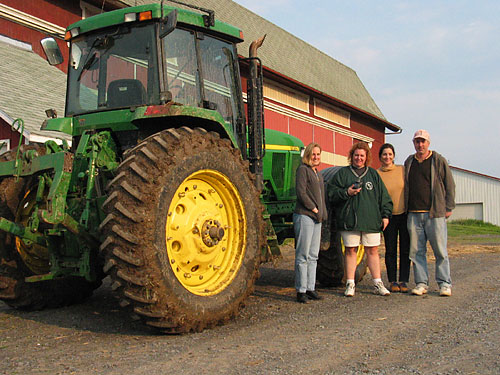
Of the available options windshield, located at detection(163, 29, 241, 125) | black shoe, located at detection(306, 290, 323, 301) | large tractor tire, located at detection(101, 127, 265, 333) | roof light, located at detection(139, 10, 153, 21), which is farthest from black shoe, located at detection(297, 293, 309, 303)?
roof light, located at detection(139, 10, 153, 21)

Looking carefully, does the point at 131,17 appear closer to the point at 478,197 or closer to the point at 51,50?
the point at 51,50

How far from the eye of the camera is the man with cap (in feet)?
20.8

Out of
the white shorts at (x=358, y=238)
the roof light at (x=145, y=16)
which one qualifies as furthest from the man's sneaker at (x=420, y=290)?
the roof light at (x=145, y=16)

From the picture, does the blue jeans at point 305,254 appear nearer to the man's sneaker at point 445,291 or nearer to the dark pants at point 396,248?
the dark pants at point 396,248

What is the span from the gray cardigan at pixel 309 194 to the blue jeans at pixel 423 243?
121cm

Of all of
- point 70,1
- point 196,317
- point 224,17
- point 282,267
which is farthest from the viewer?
point 224,17

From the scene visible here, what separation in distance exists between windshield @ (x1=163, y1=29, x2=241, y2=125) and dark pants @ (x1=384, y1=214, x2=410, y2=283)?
245cm

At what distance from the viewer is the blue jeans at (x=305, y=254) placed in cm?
597

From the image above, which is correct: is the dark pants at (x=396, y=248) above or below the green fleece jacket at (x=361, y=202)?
below

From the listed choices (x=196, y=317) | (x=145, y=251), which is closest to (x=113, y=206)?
(x=145, y=251)

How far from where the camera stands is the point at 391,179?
6.75 meters

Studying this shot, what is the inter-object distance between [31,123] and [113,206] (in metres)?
6.26

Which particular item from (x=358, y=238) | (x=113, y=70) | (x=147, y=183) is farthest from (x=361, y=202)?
(x=113, y=70)

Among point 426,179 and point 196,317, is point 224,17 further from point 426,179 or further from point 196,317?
point 196,317
